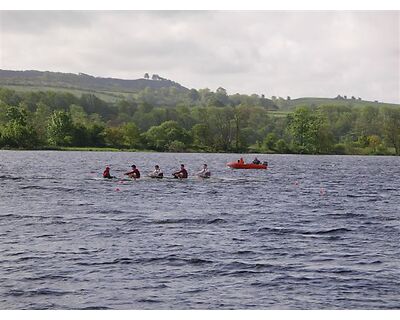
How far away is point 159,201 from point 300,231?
10122mm

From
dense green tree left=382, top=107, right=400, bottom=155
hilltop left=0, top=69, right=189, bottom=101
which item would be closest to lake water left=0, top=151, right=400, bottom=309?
hilltop left=0, top=69, right=189, bottom=101

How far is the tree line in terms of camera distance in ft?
291

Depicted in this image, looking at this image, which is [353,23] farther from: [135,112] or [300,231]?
[135,112]

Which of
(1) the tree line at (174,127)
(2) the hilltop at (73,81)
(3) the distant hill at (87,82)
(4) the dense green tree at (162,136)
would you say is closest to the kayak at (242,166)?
(3) the distant hill at (87,82)

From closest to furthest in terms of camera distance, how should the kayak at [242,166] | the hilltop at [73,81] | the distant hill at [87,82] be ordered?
the hilltop at [73,81], the distant hill at [87,82], the kayak at [242,166]

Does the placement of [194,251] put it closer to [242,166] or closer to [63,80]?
[63,80]

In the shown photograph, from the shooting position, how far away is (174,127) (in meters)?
107

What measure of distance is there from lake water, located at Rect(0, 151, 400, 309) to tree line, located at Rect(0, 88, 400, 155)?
52.1 meters

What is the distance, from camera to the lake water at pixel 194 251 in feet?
48.9

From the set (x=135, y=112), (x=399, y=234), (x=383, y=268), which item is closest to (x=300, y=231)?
(x=399, y=234)

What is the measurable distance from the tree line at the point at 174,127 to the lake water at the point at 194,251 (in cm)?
5212

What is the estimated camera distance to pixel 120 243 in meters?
20.4

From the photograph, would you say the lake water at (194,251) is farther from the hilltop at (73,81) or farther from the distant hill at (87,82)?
the hilltop at (73,81)
